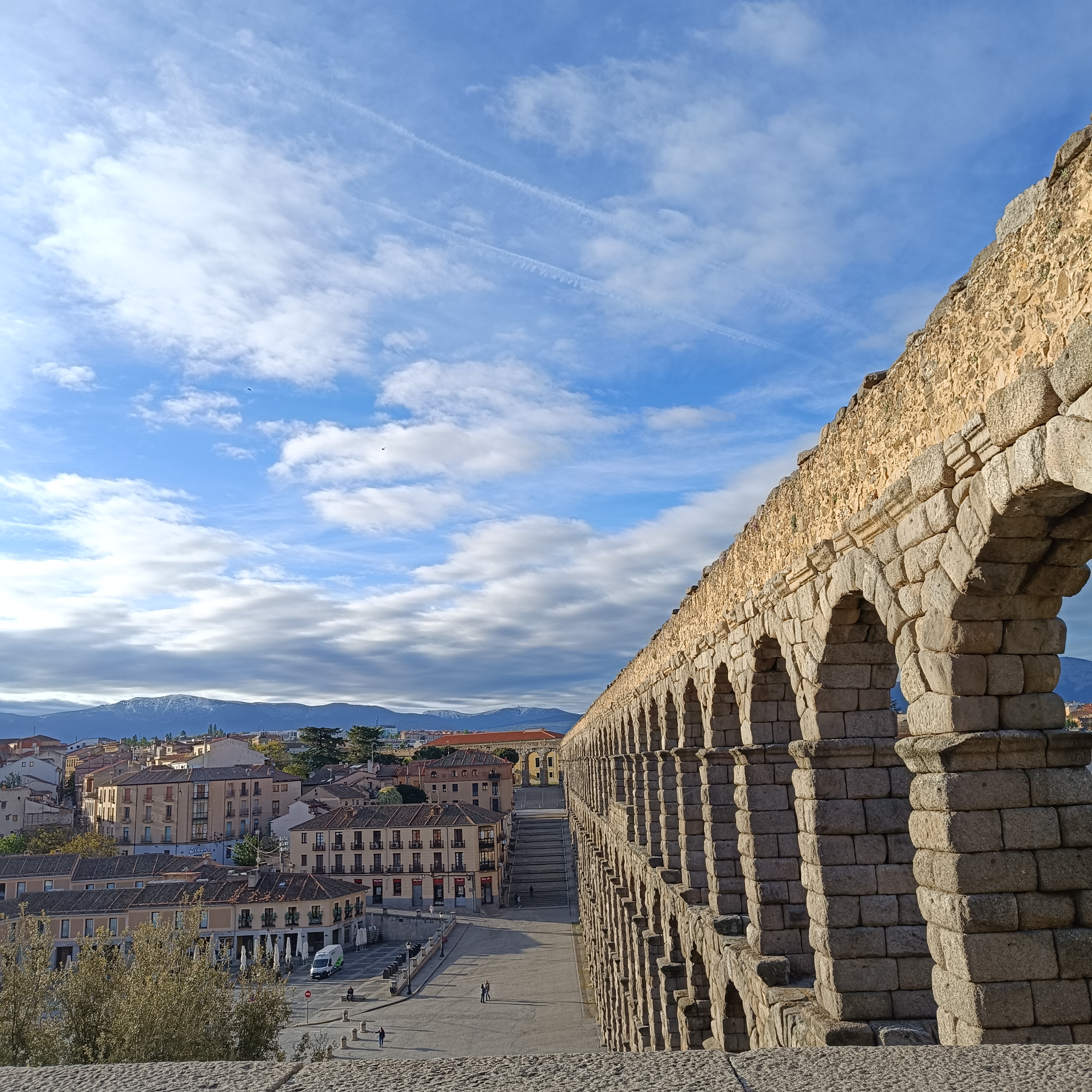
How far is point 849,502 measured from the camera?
7.52m

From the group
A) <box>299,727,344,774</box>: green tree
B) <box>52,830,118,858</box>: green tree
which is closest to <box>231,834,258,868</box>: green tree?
<box>52,830,118,858</box>: green tree

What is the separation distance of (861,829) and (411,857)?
56240 millimetres

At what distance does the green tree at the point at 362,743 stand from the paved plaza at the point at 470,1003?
58.7 metres

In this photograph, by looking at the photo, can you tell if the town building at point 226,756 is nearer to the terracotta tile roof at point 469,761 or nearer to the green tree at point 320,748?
the green tree at point 320,748

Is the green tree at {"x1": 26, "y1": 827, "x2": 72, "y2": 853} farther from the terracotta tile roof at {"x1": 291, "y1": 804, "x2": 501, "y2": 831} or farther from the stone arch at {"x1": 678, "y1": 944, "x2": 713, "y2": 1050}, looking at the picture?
the stone arch at {"x1": 678, "y1": 944, "x2": 713, "y2": 1050}

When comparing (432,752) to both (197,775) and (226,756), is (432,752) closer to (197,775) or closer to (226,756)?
(226,756)

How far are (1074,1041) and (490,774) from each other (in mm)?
77639

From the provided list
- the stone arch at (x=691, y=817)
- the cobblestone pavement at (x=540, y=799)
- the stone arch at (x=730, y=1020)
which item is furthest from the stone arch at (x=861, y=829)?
the cobblestone pavement at (x=540, y=799)

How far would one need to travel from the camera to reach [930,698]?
591 cm

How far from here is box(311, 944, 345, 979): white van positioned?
144 ft

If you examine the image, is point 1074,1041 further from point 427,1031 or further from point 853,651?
point 427,1031

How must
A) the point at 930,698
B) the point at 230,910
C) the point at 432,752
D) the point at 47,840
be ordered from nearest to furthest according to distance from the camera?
the point at 930,698, the point at 230,910, the point at 47,840, the point at 432,752

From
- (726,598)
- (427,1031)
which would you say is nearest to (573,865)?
(427,1031)

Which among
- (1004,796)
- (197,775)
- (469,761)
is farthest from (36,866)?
(1004,796)
